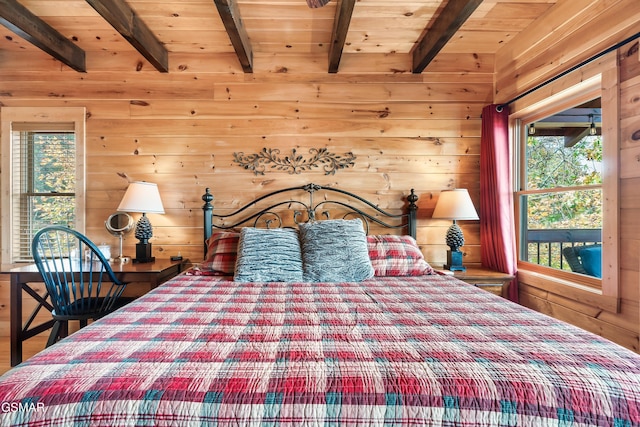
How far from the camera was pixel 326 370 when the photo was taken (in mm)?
847

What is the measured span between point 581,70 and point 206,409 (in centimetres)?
266

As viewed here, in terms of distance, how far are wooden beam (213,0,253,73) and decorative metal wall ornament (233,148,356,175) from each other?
738 mm

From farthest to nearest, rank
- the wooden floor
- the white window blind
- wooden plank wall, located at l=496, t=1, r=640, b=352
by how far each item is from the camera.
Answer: the white window blind → the wooden floor → wooden plank wall, located at l=496, t=1, r=640, b=352

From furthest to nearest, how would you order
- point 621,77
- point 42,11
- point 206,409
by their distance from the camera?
point 42,11 → point 621,77 → point 206,409

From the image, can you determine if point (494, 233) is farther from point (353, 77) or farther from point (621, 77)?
point (353, 77)

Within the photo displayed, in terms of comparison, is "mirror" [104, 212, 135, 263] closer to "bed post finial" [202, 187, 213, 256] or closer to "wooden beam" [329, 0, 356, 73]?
"bed post finial" [202, 187, 213, 256]

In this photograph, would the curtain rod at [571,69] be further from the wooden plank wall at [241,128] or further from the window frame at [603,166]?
the wooden plank wall at [241,128]

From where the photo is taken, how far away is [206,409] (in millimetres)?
740

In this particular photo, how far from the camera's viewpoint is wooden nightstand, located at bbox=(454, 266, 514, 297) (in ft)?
7.90

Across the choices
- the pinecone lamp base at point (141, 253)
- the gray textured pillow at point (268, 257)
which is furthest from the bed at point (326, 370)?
the pinecone lamp base at point (141, 253)

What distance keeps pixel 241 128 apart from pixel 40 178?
186 centimetres

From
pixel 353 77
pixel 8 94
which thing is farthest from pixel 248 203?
pixel 8 94

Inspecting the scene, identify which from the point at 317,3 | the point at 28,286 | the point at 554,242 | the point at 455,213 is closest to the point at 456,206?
the point at 455,213

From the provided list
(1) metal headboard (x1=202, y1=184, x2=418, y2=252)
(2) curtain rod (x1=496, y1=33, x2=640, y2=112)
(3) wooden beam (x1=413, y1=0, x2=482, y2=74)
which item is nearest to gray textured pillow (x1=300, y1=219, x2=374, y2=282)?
(1) metal headboard (x1=202, y1=184, x2=418, y2=252)
